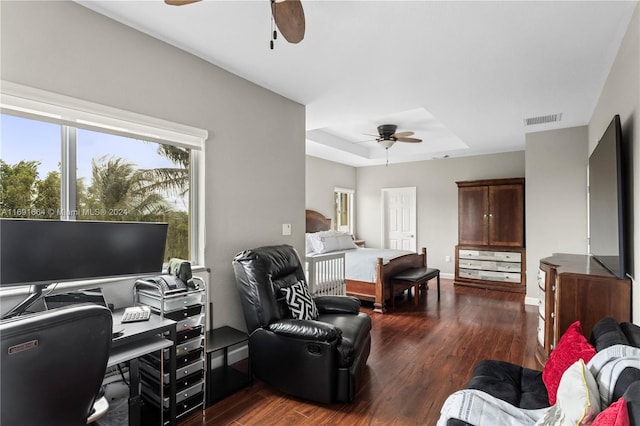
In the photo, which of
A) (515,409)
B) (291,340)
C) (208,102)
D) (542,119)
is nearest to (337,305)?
(291,340)

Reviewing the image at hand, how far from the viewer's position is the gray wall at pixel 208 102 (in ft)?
5.97

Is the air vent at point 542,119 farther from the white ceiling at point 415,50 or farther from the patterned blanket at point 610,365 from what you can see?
the patterned blanket at point 610,365

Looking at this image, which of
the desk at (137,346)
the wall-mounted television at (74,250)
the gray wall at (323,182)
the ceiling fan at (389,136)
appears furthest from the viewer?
the gray wall at (323,182)

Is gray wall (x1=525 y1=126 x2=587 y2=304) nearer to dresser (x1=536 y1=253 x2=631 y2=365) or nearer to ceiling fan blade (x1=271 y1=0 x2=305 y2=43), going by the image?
dresser (x1=536 y1=253 x2=631 y2=365)

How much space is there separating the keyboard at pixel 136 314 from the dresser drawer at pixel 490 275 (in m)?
5.72

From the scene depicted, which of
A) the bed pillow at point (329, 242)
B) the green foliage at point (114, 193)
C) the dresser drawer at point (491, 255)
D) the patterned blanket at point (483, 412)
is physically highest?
the green foliage at point (114, 193)

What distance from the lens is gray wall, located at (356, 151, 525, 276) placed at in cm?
656

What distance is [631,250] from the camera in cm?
207

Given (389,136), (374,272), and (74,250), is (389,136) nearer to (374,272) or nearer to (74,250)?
(374,272)

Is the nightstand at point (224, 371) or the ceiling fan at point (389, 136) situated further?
the ceiling fan at point (389, 136)

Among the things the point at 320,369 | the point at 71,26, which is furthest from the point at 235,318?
the point at 71,26

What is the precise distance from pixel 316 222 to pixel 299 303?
3.74m

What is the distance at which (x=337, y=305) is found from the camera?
295 centimetres

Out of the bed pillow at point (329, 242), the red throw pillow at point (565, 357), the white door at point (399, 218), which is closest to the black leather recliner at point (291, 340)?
the red throw pillow at point (565, 357)
